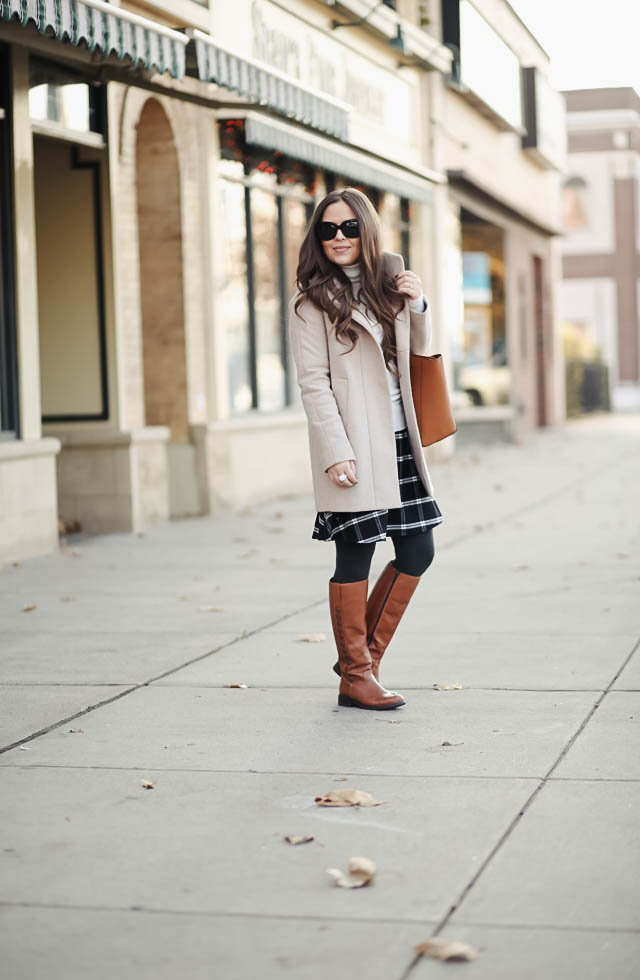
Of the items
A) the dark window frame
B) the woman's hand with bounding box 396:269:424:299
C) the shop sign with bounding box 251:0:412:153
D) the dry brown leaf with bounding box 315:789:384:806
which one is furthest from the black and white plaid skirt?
the shop sign with bounding box 251:0:412:153

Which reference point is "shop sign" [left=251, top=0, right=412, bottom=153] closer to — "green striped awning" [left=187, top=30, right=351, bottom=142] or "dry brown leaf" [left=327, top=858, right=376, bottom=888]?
"green striped awning" [left=187, top=30, right=351, bottom=142]

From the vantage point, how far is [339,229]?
5.28 meters

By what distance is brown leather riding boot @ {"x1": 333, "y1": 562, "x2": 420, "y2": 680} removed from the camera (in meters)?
5.53

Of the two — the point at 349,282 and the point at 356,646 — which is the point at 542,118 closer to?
the point at 349,282

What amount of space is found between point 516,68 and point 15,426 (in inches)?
748

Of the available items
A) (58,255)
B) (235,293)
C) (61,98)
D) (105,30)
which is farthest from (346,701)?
(235,293)

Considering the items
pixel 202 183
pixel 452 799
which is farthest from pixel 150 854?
pixel 202 183

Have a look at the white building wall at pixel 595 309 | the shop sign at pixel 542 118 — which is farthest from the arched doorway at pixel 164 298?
the white building wall at pixel 595 309

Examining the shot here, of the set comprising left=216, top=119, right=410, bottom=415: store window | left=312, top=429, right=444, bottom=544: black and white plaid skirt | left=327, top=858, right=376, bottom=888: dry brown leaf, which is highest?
left=216, top=119, right=410, bottom=415: store window

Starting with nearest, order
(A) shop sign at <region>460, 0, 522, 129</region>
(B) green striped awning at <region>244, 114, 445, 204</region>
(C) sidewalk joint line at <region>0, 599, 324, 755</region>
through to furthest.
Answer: (C) sidewalk joint line at <region>0, 599, 324, 755</region>
(B) green striped awning at <region>244, 114, 445, 204</region>
(A) shop sign at <region>460, 0, 522, 129</region>

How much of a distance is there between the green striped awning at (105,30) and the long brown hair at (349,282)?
3598mm

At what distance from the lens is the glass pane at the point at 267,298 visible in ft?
49.6

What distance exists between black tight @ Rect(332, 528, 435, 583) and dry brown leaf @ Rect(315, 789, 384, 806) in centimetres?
125

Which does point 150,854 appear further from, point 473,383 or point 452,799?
point 473,383
